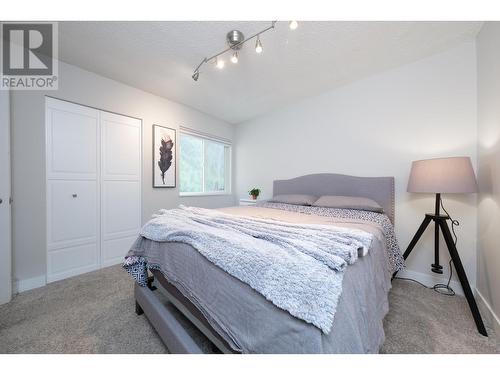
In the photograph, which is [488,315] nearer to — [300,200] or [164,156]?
[300,200]

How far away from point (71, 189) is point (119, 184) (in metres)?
0.47

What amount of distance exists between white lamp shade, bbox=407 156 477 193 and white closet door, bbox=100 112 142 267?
3.21 m

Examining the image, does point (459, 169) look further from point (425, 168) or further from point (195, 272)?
point (195, 272)

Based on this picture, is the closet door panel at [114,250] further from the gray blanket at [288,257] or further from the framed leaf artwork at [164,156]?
the gray blanket at [288,257]

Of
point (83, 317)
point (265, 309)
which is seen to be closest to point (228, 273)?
point (265, 309)

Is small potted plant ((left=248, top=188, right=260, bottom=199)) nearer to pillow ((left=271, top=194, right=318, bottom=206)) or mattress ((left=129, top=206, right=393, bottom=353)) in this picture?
pillow ((left=271, top=194, right=318, bottom=206))

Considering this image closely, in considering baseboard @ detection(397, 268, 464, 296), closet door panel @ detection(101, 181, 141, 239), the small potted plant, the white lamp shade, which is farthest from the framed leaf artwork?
baseboard @ detection(397, 268, 464, 296)

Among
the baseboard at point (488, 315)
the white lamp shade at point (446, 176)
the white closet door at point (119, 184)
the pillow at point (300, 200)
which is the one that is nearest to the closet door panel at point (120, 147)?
the white closet door at point (119, 184)

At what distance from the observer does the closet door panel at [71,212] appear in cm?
204

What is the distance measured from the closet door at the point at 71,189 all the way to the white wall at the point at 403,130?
270 centimetres

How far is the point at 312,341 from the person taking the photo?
0.56 metres

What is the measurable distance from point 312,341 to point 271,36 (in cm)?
208

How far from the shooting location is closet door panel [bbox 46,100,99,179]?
203cm

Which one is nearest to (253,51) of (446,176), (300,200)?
(300,200)
